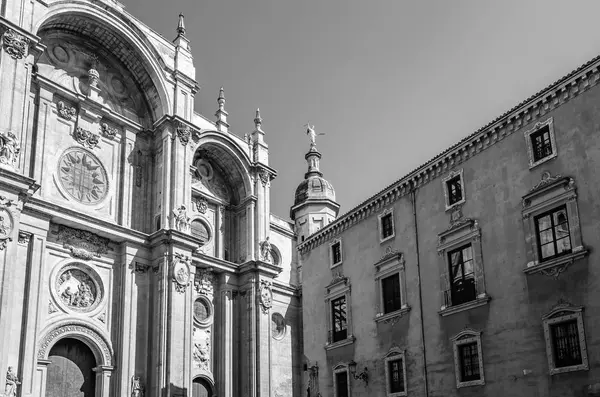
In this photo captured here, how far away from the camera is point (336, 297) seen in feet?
106

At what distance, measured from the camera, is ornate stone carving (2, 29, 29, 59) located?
2677cm

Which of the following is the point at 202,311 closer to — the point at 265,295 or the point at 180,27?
the point at 265,295

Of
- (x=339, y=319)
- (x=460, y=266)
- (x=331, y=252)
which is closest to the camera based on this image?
(x=460, y=266)

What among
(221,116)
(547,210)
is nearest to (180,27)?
(221,116)

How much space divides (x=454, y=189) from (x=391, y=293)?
5.59m

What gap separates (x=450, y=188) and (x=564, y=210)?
5.83 meters

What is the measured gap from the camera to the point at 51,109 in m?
29.9

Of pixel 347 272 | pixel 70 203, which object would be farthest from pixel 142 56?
pixel 347 272

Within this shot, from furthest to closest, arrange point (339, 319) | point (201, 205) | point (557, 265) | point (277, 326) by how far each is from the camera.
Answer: point (277, 326) < point (201, 205) < point (339, 319) < point (557, 265)

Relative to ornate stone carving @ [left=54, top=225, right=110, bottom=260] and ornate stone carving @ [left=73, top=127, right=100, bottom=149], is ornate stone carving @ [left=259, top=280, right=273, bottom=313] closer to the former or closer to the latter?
ornate stone carving @ [left=54, top=225, right=110, bottom=260]

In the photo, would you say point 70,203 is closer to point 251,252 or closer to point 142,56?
point 142,56

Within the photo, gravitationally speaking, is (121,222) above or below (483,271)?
above

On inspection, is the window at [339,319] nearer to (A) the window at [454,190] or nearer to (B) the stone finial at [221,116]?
(A) the window at [454,190]

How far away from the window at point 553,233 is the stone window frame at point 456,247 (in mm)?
2677
